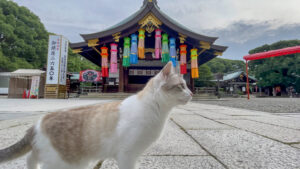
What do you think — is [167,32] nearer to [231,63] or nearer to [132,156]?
[132,156]

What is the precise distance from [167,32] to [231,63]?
36.9m

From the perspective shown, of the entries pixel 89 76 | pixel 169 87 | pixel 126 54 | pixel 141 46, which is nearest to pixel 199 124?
pixel 169 87

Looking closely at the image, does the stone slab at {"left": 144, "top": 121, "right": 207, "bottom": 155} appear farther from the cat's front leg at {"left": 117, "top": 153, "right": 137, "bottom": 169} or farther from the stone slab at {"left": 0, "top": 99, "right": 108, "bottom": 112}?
the stone slab at {"left": 0, "top": 99, "right": 108, "bottom": 112}

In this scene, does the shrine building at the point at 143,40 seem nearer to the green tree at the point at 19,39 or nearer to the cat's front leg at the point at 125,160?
the cat's front leg at the point at 125,160

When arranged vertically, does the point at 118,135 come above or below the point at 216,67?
below

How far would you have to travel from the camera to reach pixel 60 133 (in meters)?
0.93

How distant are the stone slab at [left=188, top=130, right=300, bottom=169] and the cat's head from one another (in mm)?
602

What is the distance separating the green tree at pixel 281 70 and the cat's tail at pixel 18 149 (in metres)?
28.5

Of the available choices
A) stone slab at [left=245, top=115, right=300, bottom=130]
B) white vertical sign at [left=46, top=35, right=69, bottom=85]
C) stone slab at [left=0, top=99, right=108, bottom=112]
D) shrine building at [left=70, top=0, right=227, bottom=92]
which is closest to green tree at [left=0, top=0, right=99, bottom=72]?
white vertical sign at [left=46, top=35, right=69, bottom=85]

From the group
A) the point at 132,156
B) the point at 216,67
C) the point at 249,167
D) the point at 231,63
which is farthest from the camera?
the point at 231,63

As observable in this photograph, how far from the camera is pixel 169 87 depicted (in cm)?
116

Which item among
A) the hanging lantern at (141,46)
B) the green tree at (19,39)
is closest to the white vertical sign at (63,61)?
the hanging lantern at (141,46)

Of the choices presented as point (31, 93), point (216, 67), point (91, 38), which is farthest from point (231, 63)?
point (31, 93)

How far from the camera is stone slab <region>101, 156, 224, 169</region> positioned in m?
1.08
